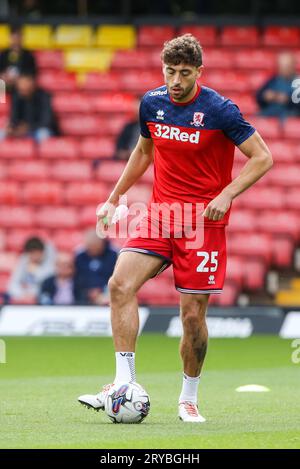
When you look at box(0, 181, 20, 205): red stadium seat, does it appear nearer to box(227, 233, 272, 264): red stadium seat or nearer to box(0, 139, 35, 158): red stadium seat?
box(0, 139, 35, 158): red stadium seat

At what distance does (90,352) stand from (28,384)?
11.3ft

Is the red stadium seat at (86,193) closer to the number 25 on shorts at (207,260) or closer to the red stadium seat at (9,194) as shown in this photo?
the red stadium seat at (9,194)

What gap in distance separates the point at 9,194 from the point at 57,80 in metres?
2.58

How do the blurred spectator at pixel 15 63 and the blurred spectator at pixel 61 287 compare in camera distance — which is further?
the blurred spectator at pixel 15 63

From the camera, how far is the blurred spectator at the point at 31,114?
20.2 meters

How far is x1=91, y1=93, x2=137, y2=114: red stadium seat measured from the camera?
68.2ft

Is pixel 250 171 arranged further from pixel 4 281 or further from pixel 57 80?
pixel 57 80

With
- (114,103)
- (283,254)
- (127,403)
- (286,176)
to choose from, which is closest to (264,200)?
(286,176)

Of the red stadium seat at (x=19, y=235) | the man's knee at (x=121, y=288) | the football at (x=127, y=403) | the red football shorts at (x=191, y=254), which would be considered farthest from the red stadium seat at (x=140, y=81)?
the football at (x=127, y=403)

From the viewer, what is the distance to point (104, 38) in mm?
21828

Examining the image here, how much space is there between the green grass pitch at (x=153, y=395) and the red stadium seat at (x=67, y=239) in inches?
99.7

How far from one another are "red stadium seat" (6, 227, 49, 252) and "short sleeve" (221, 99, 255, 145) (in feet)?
35.0

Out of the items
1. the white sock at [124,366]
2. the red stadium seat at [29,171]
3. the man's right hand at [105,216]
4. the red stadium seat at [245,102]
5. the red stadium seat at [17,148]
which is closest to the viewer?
the white sock at [124,366]

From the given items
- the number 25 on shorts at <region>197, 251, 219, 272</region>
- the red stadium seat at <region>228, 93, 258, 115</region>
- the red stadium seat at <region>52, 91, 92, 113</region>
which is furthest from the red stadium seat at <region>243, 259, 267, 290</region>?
the number 25 on shorts at <region>197, 251, 219, 272</region>
